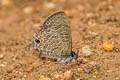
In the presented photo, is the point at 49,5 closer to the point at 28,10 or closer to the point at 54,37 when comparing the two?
the point at 28,10

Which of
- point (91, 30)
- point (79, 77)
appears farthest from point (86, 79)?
point (91, 30)

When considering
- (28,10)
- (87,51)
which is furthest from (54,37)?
(28,10)

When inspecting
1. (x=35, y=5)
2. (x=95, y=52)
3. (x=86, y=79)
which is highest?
(x=35, y=5)

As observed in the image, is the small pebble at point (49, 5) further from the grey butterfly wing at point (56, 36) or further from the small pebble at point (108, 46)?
the grey butterfly wing at point (56, 36)

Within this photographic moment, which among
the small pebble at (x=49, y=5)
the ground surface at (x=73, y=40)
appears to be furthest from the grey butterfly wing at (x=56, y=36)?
the small pebble at (x=49, y=5)

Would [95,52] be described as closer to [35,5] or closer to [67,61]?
[67,61]

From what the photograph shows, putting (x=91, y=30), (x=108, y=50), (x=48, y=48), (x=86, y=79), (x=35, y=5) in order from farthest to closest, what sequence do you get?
1. (x=35, y=5)
2. (x=91, y=30)
3. (x=108, y=50)
4. (x=48, y=48)
5. (x=86, y=79)

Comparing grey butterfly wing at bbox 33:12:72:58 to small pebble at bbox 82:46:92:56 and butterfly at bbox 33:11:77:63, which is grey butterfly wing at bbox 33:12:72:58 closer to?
butterfly at bbox 33:11:77:63
